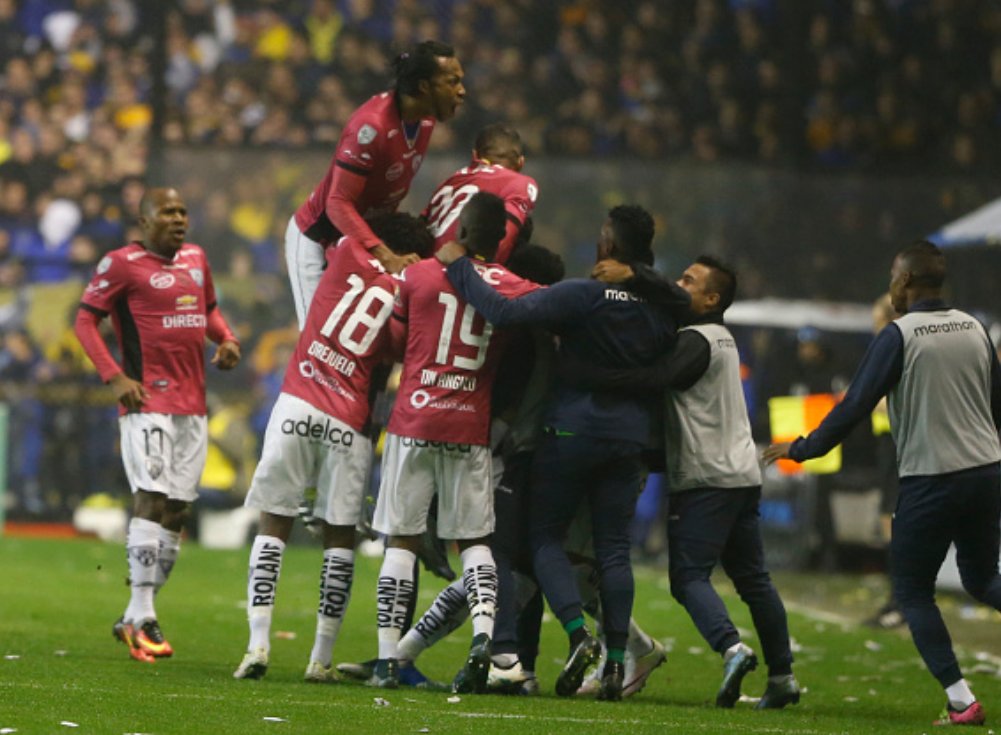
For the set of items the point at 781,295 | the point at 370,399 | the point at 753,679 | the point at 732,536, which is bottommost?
the point at 753,679

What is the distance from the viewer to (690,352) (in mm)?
7957

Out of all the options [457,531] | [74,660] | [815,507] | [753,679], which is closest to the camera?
[457,531]

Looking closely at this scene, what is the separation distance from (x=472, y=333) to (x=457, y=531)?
0.81 m

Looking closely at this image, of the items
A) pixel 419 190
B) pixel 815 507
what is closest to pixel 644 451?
pixel 815 507

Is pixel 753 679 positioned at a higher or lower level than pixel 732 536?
lower

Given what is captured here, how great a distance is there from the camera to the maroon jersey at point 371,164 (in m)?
8.33

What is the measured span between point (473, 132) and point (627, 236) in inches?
579

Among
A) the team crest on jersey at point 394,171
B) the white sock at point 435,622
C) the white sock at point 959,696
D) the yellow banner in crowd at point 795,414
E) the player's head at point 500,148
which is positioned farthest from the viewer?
the yellow banner in crowd at point 795,414

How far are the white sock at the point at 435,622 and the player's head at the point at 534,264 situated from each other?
1.40 metres

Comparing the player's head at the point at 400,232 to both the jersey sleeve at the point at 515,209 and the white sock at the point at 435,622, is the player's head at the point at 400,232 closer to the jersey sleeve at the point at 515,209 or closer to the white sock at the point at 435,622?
the jersey sleeve at the point at 515,209

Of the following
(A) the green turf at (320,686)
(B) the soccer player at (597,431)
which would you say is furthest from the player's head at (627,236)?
(A) the green turf at (320,686)

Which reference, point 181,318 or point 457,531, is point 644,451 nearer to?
point 457,531

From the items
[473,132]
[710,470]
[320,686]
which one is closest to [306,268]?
[320,686]

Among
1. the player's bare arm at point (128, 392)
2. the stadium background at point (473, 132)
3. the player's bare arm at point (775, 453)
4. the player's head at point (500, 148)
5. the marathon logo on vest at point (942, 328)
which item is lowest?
the player's bare arm at point (775, 453)
